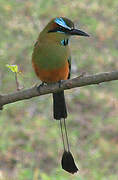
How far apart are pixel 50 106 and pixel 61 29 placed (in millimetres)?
3256

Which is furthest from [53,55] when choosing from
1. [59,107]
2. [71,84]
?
[71,84]

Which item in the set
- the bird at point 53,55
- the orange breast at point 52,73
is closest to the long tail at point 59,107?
the bird at point 53,55

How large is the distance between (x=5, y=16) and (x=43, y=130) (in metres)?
2.03

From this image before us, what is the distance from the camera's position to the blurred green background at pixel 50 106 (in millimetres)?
5168

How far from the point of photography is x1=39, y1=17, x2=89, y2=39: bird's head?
2.59 meters

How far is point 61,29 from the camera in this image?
269 centimetres

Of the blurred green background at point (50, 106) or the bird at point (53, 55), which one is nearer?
the bird at point (53, 55)

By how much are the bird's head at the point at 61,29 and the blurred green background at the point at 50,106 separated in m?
1.58

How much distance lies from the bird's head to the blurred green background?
5.18ft

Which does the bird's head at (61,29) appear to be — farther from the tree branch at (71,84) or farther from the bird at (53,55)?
the tree branch at (71,84)

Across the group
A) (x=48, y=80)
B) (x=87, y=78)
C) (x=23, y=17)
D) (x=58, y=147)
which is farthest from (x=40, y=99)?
(x=87, y=78)

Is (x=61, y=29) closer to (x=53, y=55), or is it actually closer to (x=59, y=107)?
(x=53, y=55)

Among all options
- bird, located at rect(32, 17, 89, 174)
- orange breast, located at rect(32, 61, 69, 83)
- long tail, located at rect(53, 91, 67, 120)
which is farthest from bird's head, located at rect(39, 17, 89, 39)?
long tail, located at rect(53, 91, 67, 120)

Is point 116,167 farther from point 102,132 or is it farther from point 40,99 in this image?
point 40,99
